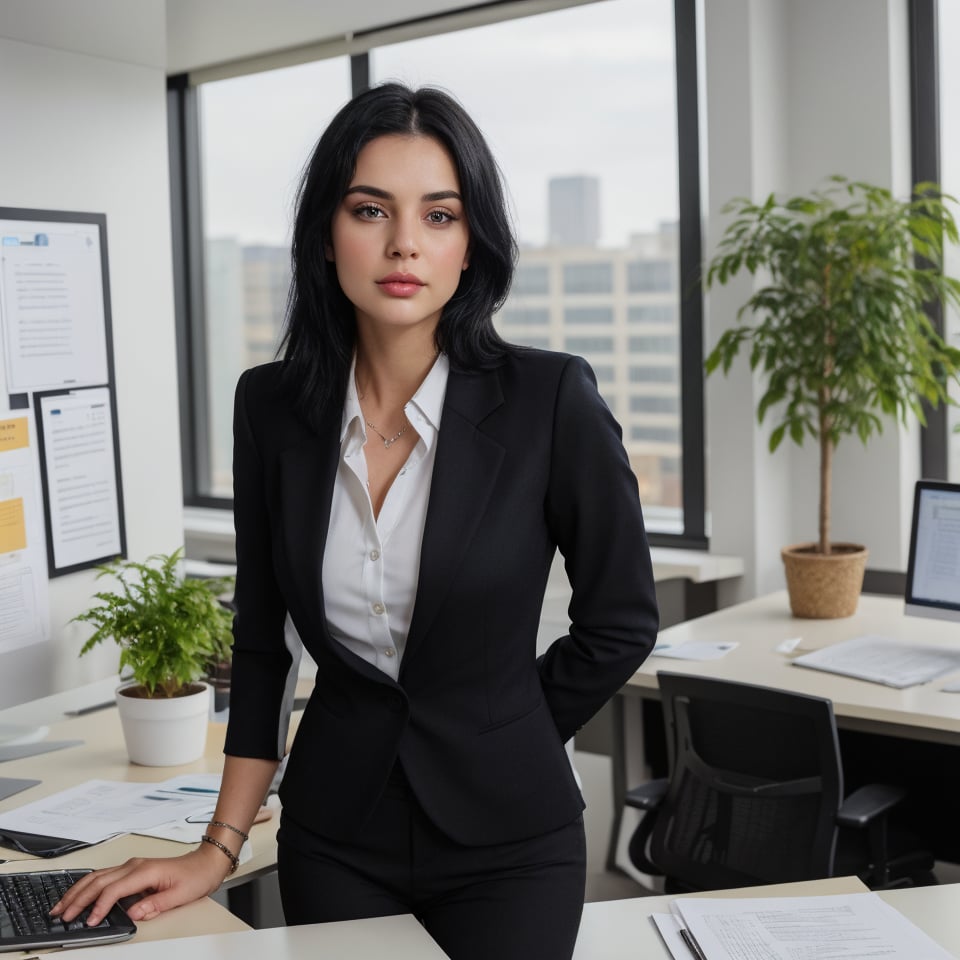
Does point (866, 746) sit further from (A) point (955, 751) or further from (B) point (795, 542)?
(B) point (795, 542)

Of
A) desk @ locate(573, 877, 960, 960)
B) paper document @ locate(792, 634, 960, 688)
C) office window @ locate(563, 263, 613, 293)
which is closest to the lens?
desk @ locate(573, 877, 960, 960)

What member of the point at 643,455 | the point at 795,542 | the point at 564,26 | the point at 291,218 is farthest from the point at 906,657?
the point at 564,26

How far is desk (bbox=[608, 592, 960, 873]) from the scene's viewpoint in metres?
2.75

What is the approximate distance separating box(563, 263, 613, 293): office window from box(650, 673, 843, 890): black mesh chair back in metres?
2.23

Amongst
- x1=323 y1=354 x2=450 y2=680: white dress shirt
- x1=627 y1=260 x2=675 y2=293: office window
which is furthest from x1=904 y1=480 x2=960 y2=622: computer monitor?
x1=323 y1=354 x2=450 y2=680: white dress shirt

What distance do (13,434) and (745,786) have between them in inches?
66.4

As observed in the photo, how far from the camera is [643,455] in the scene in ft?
15.2

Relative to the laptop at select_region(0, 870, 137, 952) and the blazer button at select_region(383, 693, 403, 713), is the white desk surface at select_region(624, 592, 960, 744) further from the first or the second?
the laptop at select_region(0, 870, 137, 952)

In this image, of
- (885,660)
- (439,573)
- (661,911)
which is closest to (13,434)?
(439,573)

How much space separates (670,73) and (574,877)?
140 inches

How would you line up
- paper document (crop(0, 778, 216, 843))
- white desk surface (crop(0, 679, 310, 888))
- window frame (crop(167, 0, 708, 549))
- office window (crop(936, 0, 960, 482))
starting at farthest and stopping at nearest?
window frame (crop(167, 0, 708, 549)) < office window (crop(936, 0, 960, 482)) < paper document (crop(0, 778, 216, 843)) < white desk surface (crop(0, 679, 310, 888))

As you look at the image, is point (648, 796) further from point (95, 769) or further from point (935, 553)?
point (95, 769)

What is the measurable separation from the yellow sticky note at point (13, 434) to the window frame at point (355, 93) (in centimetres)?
251

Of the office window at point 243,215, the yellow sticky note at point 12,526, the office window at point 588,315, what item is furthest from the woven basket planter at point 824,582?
the office window at point 243,215
